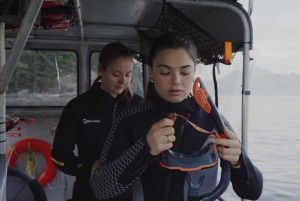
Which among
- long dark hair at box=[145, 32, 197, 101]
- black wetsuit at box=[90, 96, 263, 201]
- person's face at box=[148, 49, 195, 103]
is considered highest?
long dark hair at box=[145, 32, 197, 101]

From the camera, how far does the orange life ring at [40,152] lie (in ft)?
11.7

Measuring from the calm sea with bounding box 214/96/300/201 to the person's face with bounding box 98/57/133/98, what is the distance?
1.38 m

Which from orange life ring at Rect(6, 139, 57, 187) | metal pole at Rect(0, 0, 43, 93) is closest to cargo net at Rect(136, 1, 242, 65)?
metal pole at Rect(0, 0, 43, 93)

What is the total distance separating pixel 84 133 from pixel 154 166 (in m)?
0.80

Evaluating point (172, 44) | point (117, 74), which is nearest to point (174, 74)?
point (172, 44)

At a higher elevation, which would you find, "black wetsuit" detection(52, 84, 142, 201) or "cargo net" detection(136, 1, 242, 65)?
"cargo net" detection(136, 1, 242, 65)

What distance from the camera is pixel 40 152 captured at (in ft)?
11.9

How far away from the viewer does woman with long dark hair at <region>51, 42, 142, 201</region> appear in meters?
1.82

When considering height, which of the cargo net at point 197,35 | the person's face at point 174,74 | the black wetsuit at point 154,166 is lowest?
the black wetsuit at point 154,166

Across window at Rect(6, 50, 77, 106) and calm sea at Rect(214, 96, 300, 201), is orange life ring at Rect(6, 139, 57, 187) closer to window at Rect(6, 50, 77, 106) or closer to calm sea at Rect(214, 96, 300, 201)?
window at Rect(6, 50, 77, 106)

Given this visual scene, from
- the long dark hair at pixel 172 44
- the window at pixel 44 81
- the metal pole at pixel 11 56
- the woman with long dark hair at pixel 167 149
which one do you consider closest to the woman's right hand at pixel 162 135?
the woman with long dark hair at pixel 167 149

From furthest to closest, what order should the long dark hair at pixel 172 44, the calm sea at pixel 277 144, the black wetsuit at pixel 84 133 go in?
the calm sea at pixel 277 144, the black wetsuit at pixel 84 133, the long dark hair at pixel 172 44

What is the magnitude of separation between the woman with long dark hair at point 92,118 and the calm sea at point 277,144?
138 centimetres

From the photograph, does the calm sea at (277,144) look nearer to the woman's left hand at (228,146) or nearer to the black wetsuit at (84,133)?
the black wetsuit at (84,133)
